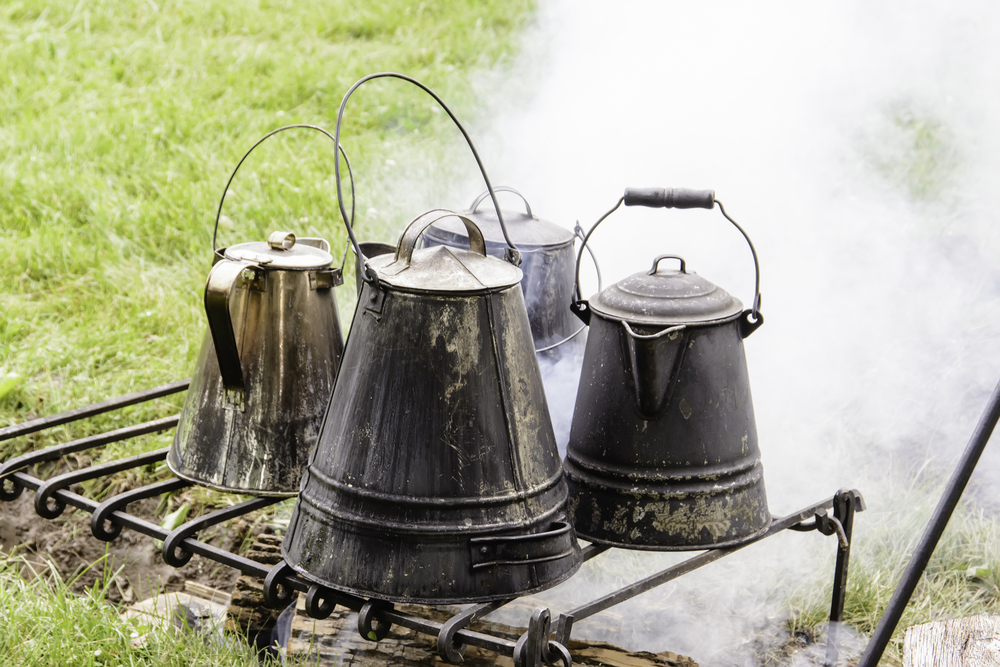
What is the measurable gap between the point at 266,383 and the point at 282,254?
0.96 ft

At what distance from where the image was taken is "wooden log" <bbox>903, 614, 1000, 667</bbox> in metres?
→ 2.01

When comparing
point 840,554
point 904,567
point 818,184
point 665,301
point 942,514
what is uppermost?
point 818,184

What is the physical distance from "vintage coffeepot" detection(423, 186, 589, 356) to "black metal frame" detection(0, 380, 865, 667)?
60cm

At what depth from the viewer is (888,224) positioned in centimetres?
391

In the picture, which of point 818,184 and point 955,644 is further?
point 818,184

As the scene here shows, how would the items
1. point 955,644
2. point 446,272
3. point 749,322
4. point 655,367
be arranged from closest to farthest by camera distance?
point 446,272 → point 655,367 → point 749,322 → point 955,644

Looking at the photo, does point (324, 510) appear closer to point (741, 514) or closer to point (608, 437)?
point (608, 437)

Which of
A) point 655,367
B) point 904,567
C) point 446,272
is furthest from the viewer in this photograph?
point 904,567

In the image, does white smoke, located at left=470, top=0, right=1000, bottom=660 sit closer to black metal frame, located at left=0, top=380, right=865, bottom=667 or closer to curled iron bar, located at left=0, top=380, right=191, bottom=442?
black metal frame, located at left=0, top=380, right=865, bottom=667

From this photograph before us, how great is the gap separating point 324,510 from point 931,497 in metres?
2.41

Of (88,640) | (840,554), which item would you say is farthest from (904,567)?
(88,640)

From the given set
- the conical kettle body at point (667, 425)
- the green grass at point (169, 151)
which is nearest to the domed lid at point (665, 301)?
the conical kettle body at point (667, 425)

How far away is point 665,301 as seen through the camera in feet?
5.96

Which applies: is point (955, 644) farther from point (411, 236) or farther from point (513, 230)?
point (411, 236)
